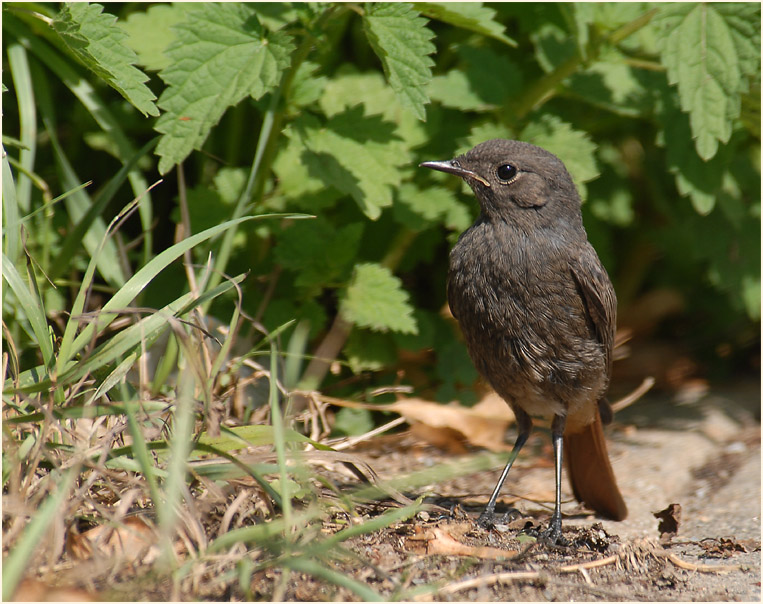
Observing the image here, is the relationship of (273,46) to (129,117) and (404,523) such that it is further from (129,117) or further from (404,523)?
(404,523)

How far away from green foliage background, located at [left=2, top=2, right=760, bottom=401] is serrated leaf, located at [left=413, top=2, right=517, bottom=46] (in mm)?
19

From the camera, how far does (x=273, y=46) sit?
3760mm

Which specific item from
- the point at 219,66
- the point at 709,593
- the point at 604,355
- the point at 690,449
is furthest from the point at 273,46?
the point at 690,449

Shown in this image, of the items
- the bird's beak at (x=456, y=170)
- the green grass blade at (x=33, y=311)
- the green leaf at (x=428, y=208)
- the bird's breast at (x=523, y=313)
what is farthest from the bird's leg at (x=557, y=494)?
the green grass blade at (x=33, y=311)

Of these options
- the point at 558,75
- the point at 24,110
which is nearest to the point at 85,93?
the point at 24,110

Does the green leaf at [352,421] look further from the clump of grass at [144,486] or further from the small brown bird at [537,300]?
the clump of grass at [144,486]

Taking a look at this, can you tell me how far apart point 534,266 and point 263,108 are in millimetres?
1486

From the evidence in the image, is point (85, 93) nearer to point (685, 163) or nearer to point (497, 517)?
point (497, 517)

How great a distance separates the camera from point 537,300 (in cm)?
376

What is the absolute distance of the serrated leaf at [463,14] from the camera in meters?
3.82

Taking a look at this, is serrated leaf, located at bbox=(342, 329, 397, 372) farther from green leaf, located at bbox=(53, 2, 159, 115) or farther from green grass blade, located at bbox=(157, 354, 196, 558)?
green grass blade, located at bbox=(157, 354, 196, 558)

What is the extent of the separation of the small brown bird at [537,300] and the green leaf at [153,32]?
1.41 metres

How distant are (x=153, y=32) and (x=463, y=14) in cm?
152

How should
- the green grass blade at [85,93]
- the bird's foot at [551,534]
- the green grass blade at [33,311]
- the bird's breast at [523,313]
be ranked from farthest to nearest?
the green grass blade at [85,93] → the bird's breast at [523,313] → the bird's foot at [551,534] → the green grass blade at [33,311]
